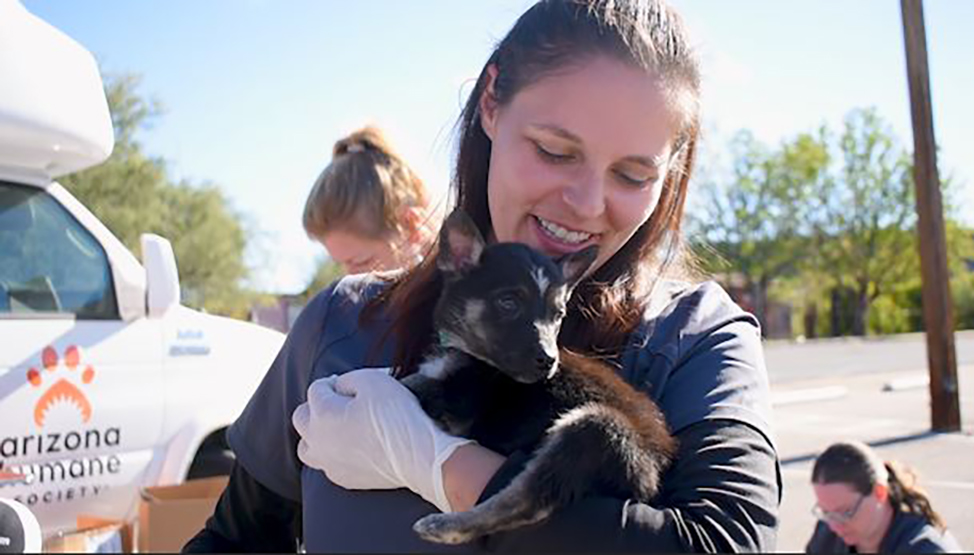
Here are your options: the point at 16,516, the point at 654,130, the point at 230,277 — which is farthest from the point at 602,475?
the point at 230,277

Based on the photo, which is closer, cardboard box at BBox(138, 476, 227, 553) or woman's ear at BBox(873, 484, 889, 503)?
woman's ear at BBox(873, 484, 889, 503)

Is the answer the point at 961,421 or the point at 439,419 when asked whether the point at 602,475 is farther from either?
the point at 961,421

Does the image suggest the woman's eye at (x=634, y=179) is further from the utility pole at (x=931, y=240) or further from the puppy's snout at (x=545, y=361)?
the utility pole at (x=931, y=240)

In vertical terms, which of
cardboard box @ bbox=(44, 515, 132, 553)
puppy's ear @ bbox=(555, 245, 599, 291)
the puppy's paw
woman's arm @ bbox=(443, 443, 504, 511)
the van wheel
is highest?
puppy's ear @ bbox=(555, 245, 599, 291)

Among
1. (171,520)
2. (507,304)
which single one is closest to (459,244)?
(507,304)

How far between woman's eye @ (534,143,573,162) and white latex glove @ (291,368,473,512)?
52 cm

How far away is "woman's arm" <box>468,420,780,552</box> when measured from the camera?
1288 millimetres

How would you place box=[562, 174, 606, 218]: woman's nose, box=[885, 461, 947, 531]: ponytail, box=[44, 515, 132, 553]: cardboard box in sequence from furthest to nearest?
box=[44, 515, 132, 553]: cardboard box → box=[562, 174, 606, 218]: woman's nose → box=[885, 461, 947, 531]: ponytail

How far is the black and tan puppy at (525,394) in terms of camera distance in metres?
1.37

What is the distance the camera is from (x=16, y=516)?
2184 mm

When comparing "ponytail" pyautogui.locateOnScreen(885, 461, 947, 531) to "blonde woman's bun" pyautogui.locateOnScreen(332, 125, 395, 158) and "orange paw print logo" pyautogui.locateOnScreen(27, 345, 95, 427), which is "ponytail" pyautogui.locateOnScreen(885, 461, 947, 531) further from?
"orange paw print logo" pyautogui.locateOnScreen(27, 345, 95, 427)

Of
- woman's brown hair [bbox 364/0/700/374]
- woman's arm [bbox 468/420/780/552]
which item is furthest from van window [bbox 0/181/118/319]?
woman's arm [bbox 468/420/780/552]

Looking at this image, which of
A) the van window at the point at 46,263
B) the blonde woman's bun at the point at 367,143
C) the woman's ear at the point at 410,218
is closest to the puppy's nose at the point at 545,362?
the woman's ear at the point at 410,218

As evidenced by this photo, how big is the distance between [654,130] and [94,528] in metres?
3.34
